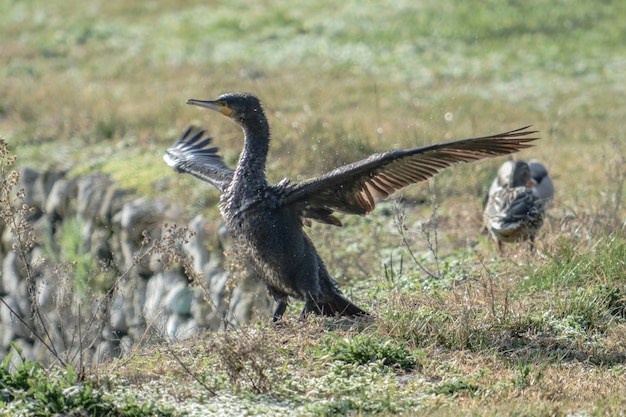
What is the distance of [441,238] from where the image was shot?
8469 millimetres

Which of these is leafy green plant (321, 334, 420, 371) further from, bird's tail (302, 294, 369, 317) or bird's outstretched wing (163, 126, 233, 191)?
bird's outstretched wing (163, 126, 233, 191)

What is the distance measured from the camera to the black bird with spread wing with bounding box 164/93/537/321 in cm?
555

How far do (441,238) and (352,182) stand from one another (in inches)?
118

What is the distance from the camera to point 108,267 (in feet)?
28.3

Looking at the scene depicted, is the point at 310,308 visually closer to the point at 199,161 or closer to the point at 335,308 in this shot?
the point at 335,308

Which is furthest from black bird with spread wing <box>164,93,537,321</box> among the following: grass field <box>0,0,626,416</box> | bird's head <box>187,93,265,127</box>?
grass field <box>0,0,626,416</box>

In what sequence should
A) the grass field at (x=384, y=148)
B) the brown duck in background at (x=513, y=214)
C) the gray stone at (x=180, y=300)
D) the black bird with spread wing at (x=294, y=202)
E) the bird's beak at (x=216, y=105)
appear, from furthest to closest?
the gray stone at (x=180, y=300), the brown duck in background at (x=513, y=214), the bird's beak at (x=216, y=105), the black bird with spread wing at (x=294, y=202), the grass field at (x=384, y=148)

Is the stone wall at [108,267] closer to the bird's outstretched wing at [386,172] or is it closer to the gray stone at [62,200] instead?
the gray stone at [62,200]

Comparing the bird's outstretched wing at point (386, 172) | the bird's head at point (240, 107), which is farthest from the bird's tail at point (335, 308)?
the bird's head at point (240, 107)

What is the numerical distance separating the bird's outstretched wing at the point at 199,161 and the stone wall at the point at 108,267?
61 centimetres

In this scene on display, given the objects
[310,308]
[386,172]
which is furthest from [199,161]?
[386,172]

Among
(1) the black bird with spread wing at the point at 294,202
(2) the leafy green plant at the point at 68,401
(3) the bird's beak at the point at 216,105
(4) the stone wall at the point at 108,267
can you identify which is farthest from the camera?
(4) the stone wall at the point at 108,267

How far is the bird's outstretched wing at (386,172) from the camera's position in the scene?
17.3ft

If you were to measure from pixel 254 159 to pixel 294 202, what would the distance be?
439 millimetres
